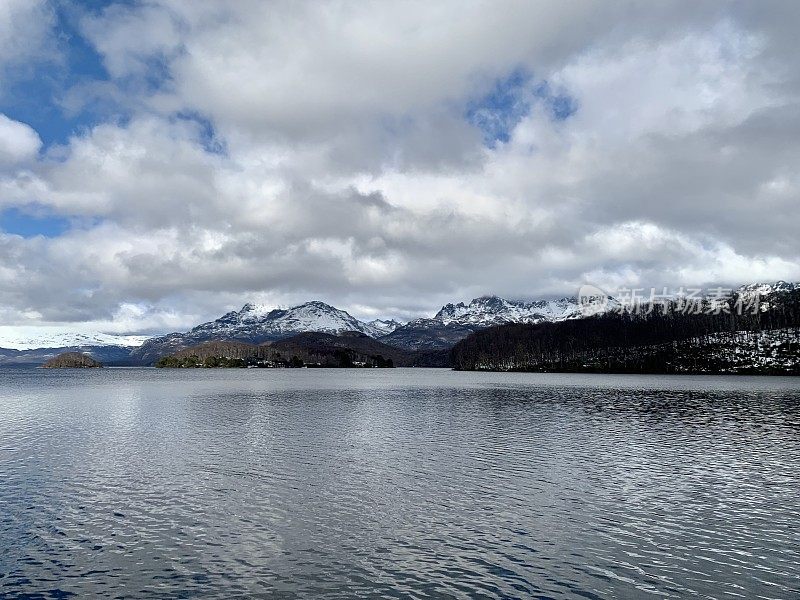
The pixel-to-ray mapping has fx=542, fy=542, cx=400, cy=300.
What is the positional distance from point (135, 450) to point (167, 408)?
5711cm

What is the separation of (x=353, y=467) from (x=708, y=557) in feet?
108

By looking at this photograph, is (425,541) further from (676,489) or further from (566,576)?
(676,489)

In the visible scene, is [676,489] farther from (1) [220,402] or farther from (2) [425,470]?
(1) [220,402]

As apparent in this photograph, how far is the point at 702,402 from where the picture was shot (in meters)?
130

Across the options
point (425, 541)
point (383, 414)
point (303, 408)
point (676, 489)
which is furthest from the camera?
point (303, 408)

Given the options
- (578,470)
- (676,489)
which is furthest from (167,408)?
(676,489)

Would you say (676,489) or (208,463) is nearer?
(676,489)

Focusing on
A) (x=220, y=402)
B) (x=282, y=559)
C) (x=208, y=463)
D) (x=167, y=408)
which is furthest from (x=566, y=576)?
(x=220, y=402)

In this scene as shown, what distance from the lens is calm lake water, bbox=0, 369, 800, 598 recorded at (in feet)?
90.0

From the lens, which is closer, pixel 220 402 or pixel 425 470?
pixel 425 470

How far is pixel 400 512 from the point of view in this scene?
39000 millimetres

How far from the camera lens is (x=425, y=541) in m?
33.2

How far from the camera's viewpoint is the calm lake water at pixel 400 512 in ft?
90.0

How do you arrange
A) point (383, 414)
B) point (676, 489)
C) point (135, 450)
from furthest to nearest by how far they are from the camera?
point (383, 414), point (135, 450), point (676, 489)
